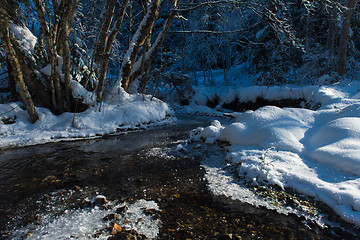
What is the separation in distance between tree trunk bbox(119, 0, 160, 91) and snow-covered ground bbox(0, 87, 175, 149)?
882 millimetres

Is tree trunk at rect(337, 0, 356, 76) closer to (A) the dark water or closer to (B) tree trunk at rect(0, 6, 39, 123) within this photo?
(A) the dark water

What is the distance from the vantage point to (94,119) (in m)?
6.91

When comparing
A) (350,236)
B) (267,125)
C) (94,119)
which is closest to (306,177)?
(350,236)

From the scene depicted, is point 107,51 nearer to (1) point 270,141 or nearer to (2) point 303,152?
(1) point 270,141

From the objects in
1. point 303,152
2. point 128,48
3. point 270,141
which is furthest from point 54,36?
point 303,152

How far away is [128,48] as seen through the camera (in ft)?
32.6

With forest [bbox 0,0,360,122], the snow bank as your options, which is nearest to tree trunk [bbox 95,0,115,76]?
forest [bbox 0,0,360,122]

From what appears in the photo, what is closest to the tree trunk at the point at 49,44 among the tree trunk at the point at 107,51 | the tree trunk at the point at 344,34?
the tree trunk at the point at 107,51

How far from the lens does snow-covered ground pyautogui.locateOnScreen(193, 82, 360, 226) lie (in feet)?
8.31

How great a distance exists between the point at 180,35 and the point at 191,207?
18662 millimetres

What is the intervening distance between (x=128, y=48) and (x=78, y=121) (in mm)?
4890

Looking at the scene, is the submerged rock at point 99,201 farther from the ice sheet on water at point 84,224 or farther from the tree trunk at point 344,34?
the tree trunk at point 344,34

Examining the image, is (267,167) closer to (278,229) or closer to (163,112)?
(278,229)

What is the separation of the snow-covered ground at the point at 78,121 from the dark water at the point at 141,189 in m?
0.70
